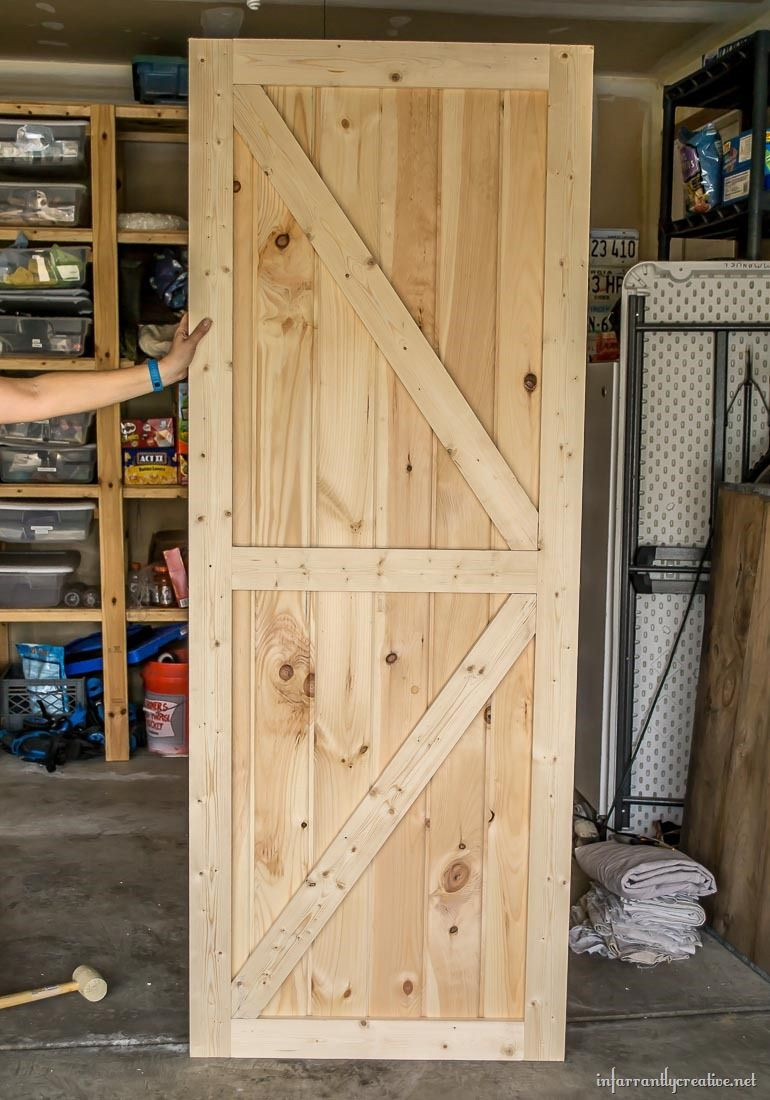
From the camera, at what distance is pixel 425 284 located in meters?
2.37

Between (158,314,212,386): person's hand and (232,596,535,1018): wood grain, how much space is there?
908 millimetres

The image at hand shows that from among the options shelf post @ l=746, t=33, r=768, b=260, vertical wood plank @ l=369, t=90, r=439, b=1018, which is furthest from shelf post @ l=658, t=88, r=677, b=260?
vertical wood plank @ l=369, t=90, r=439, b=1018

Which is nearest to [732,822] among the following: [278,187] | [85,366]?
[278,187]

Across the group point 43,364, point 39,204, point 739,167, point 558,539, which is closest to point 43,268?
point 39,204

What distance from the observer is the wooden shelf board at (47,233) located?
179 inches

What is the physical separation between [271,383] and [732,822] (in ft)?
6.37

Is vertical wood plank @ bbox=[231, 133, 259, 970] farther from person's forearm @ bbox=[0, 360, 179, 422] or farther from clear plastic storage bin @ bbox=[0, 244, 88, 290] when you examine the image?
clear plastic storage bin @ bbox=[0, 244, 88, 290]

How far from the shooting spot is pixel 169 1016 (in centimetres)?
274

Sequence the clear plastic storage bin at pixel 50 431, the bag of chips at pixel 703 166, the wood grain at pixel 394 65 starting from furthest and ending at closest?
the clear plastic storage bin at pixel 50 431 < the bag of chips at pixel 703 166 < the wood grain at pixel 394 65

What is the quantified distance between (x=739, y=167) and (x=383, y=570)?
219 centimetres

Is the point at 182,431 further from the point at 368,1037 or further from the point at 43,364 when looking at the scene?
the point at 368,1037

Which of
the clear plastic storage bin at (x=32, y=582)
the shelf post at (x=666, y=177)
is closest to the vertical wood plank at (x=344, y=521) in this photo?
the shelf post at (x=666, y=177)

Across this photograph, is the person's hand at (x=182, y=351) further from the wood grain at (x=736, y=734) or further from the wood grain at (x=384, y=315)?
the wood grain at (x=736, y=734)

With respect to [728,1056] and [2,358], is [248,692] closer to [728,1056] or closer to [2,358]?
[728,1056]
